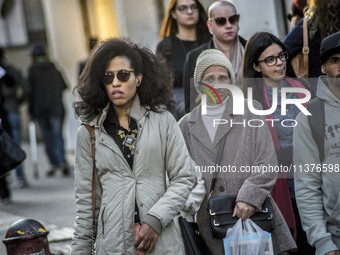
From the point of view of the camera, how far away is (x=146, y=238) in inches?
173

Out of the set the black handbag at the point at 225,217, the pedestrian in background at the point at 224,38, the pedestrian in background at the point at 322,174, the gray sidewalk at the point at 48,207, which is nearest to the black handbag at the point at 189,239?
the black handbag at the point at 225,217

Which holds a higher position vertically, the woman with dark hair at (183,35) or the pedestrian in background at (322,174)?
the woman with dark hair at (183,35)

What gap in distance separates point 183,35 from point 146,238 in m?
3.27

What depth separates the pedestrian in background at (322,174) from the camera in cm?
452

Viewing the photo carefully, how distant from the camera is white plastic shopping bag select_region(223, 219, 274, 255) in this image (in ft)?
15.6

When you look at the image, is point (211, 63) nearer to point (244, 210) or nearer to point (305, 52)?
point (305, 52)

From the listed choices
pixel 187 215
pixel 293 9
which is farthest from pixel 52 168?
pixel 187 215

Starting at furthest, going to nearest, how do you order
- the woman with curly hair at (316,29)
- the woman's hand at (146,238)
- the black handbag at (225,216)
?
1. the woman with curly hair at (316,29)
2. the black handbag at (225,216)
3. the woman's hand at (146,238)

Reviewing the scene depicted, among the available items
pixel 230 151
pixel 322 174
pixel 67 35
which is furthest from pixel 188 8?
pixel 67 35

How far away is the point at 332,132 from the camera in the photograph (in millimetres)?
4594

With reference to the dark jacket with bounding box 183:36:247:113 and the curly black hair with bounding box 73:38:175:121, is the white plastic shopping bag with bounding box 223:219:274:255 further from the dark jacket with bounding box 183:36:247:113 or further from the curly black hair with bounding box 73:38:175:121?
the dark jacket with bounding box 183:36:247:113

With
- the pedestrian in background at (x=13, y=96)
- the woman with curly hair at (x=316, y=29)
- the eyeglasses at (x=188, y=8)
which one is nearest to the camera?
the woman with curly hair at (x=316, y=29)

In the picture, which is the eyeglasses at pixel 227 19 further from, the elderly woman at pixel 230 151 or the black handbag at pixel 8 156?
the black handbag at pixel 8 156

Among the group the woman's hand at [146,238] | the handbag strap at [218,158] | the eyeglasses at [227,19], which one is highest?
the eyeglasses at [227,19]
